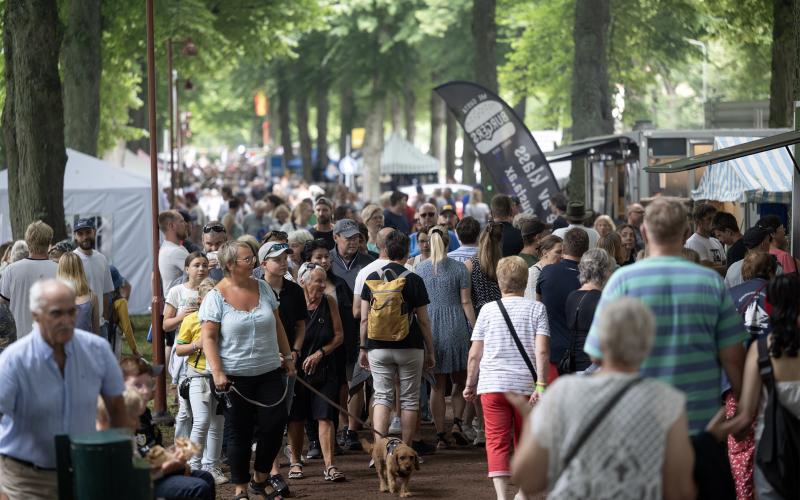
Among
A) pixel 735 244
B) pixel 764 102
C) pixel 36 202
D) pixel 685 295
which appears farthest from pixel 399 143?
pixel 685 295

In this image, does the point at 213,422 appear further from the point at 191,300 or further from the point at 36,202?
the point at 36,202

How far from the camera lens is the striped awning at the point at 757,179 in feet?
53.5

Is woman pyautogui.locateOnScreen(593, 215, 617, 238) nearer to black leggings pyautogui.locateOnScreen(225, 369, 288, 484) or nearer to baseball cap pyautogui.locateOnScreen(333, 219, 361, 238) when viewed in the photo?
baseball cap pyautogui.locateOnScreen(333, 219, 361, 238)

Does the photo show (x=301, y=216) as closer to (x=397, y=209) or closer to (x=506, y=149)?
(x=397, y=209)

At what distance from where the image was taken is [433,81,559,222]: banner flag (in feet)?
57.9

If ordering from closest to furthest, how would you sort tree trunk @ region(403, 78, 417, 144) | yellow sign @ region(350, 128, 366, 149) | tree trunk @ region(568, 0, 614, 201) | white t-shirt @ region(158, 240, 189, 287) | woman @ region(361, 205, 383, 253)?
white t-shirt @ region(158, 240, 189, 287) < woman @ region(361, 205, 383, 253) < tree trunk @ region(568, 0, 614, 201) < tree trunk @ region(403, 78, 417, 144) < yellow sign @ region(350, 128, 366, 149)

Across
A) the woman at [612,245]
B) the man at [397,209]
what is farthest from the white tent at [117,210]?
the woman at [612,245]

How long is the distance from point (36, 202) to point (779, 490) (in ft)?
37.1

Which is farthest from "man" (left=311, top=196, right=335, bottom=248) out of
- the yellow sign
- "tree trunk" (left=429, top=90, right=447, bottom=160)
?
the yellow sign

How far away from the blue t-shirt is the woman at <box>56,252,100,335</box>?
354cm

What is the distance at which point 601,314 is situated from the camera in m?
4.96

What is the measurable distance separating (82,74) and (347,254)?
44.7 feet

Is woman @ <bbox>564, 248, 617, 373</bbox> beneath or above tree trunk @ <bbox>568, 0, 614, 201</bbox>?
beneath

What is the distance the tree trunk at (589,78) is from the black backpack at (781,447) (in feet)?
64.4
